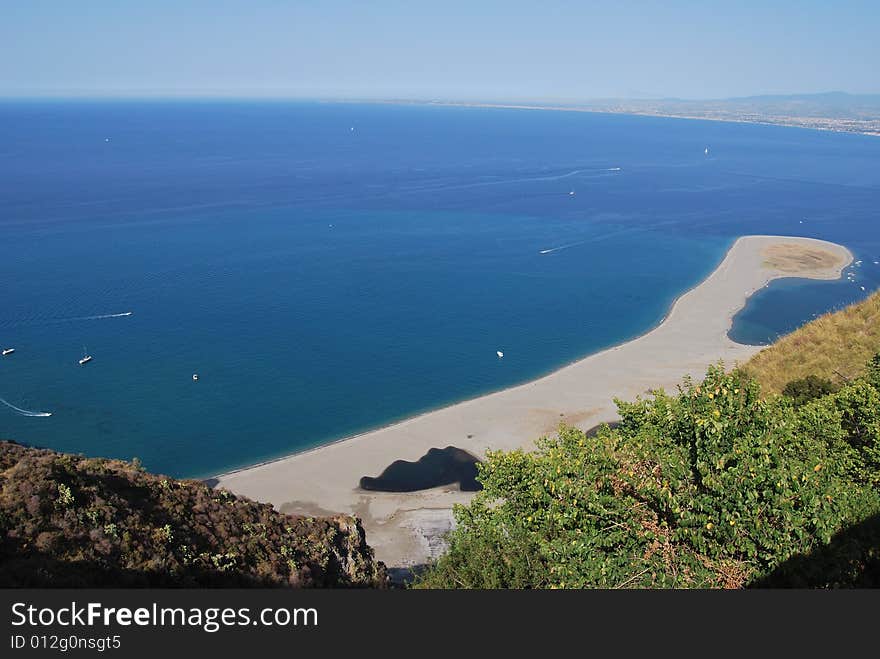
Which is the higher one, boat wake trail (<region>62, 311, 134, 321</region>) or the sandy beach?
boat wake trail (<region>62, 311, 134, 321</region>)

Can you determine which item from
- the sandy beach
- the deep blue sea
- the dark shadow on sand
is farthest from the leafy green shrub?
the deep blue sea

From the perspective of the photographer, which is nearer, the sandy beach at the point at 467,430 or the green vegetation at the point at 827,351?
the green vegetation at the point at 827,351

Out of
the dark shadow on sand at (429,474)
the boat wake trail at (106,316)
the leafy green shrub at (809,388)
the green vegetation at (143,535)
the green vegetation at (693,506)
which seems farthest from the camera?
the boat wake trail at (106,316)

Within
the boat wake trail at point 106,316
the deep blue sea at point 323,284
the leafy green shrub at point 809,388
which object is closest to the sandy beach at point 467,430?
the deep blue sea at point 323,284

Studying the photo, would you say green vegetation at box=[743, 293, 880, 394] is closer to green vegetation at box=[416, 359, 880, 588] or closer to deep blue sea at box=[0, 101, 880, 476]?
green vegetation at box=[416, 359, 880, 588]

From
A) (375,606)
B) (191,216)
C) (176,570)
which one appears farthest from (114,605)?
(191,216)

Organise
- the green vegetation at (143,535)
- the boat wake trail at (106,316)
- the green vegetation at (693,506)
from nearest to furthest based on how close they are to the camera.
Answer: the green vegetation at (693,506), the green vegetation at (143,535), the boat wake trail at (106,316)

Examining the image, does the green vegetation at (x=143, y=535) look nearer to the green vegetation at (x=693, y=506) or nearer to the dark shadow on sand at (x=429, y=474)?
the green vegetation at (x=693, y=506)
